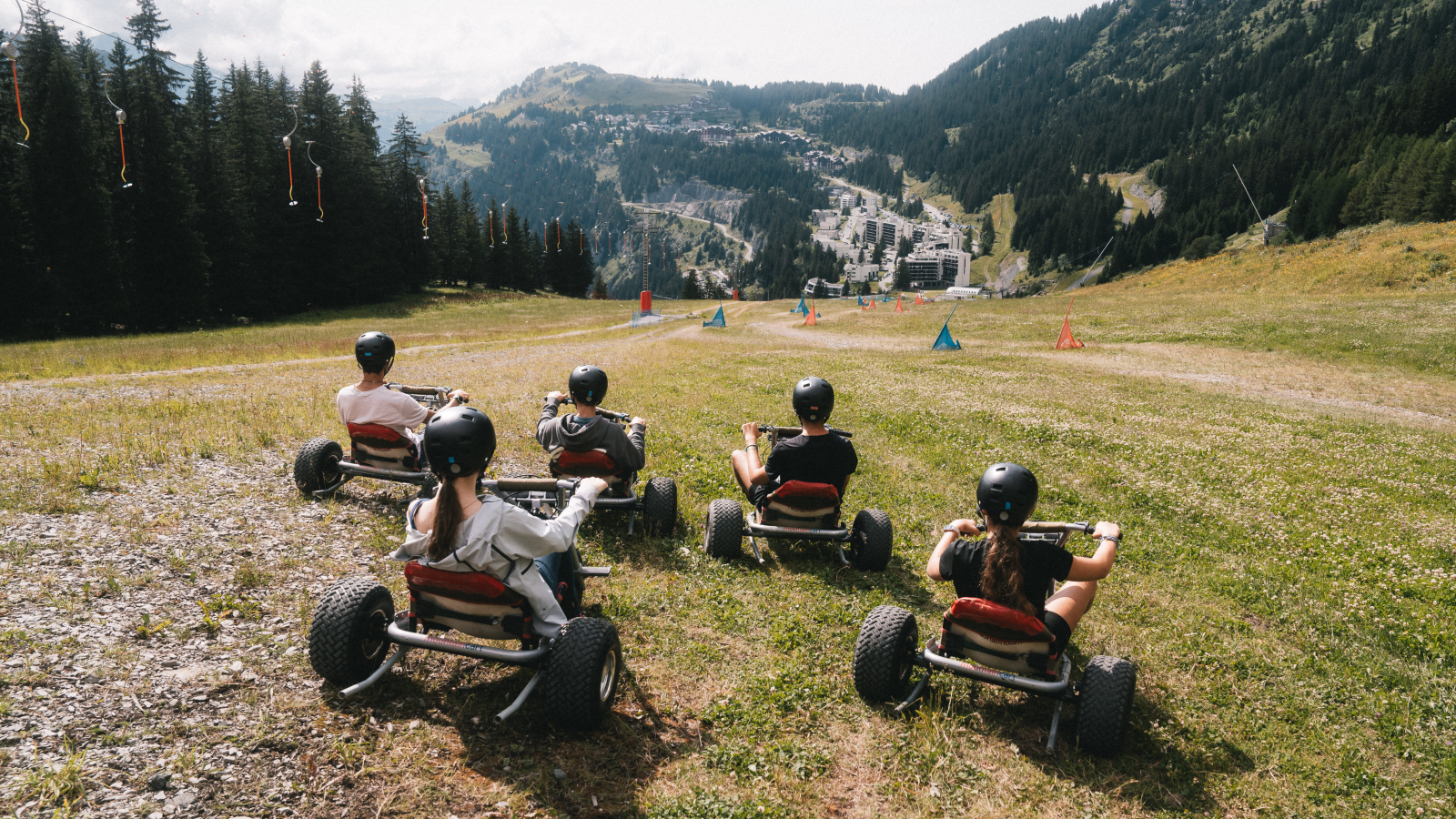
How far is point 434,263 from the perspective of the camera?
288 ft

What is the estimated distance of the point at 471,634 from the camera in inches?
209

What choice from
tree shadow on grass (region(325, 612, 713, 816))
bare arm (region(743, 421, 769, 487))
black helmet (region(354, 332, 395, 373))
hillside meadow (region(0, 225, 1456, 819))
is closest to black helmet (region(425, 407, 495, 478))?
tree shadow on grass (region(325, 612, 713, 816))

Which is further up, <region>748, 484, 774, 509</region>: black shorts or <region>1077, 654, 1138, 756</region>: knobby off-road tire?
<region>748, 484, 774, 509</region>: black shorts

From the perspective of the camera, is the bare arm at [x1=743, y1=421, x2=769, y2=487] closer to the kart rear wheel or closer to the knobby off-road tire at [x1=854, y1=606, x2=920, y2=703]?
the kart rear wheel

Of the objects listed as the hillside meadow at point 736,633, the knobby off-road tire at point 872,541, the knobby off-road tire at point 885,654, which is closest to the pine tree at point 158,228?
the hillside meadow at point 736,633

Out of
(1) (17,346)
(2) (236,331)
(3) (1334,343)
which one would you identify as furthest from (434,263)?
(3) (1334,343)

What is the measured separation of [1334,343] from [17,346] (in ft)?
211

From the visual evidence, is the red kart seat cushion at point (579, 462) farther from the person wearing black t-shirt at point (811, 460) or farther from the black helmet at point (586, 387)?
the person wearing black t-shirt at point (811, 460)

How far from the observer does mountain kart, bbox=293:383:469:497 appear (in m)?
9.72

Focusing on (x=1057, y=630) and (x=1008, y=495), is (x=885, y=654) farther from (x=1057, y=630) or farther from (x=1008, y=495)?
(x=1008, y=495)

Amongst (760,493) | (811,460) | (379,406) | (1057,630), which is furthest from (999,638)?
(379,406)

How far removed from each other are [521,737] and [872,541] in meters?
5.08

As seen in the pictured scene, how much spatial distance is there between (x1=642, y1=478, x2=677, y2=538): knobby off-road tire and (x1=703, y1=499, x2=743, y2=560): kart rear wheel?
0.84 meters

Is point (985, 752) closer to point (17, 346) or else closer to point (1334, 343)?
point (1334, 343)
